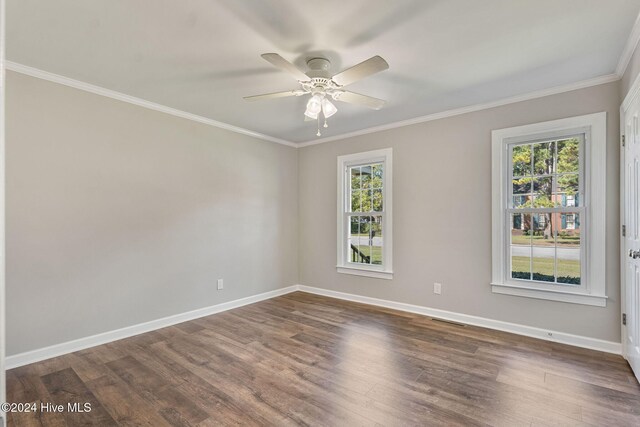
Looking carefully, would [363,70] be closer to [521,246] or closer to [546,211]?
[546,211]

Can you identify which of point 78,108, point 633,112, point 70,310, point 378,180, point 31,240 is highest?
point 78,108

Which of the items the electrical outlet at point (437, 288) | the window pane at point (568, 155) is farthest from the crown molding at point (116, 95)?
the window pane at point (568, 155)

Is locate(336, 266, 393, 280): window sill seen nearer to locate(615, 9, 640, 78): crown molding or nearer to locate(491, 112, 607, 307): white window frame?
locate(491, 112, 607, 307): white window frame

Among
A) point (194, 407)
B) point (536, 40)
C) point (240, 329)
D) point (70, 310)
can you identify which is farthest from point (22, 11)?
point (536, 40)

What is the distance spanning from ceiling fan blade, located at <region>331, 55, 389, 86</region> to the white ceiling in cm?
23

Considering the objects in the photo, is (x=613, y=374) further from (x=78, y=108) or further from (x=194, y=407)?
(x=78, y=108)

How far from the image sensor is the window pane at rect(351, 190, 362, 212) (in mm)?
4648

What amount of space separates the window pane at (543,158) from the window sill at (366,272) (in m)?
2.07

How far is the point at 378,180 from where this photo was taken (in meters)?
4.44

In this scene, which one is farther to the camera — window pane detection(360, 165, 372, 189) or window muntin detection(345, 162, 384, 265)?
window pane detection(360, 165, 372, 189)

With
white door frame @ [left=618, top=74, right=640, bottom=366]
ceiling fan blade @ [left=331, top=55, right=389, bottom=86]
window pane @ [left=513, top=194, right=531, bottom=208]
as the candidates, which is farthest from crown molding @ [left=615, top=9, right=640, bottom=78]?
ceiling fan blade @ [left=331, top=55, right=389, bottom=86]

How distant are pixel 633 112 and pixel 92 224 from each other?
473 centimetres

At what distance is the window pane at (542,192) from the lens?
10.4 ft

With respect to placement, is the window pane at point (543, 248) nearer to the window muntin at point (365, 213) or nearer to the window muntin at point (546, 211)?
the window muntin at point (546, 211)
